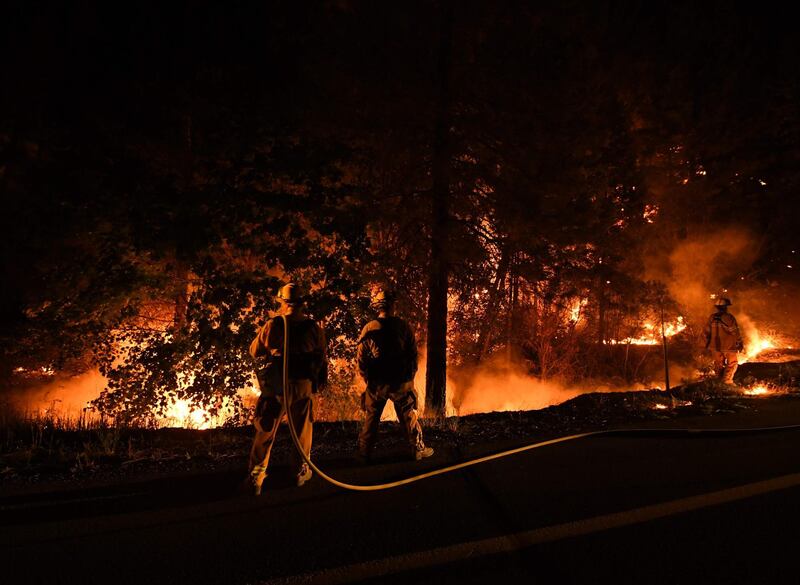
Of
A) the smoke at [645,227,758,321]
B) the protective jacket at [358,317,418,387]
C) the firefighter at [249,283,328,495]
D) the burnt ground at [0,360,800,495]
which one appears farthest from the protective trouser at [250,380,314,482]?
→ the smoke at [645,227,758,321]

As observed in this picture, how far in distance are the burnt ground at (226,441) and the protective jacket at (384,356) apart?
31.0 inches

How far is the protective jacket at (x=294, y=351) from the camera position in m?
4.83

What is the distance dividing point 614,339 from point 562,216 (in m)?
10.8

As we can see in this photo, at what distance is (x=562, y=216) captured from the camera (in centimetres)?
939

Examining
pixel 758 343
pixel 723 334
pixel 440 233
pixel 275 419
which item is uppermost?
pixel 440 233

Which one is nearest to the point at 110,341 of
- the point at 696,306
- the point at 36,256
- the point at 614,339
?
the point at 36,256

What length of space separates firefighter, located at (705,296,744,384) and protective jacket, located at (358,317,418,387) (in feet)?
26.6

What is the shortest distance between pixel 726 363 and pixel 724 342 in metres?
0.42

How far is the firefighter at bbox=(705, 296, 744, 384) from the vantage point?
1099 centimetres

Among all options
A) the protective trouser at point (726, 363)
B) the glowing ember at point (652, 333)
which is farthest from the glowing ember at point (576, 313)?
the protective trouser at point (726, 363)

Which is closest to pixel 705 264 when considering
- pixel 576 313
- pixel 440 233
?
pixel 576 313

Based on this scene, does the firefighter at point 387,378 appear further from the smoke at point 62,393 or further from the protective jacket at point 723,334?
the protective jacket at point 723,334

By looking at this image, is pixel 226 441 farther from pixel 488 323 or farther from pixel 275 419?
pixel 488 323

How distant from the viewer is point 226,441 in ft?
20.6
